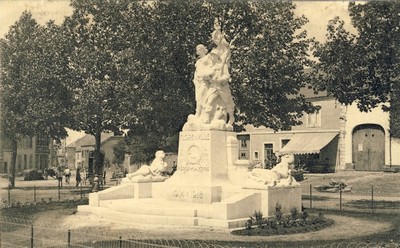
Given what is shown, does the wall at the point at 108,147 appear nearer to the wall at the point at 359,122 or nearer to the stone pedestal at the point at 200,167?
the wall at the point at 359,122

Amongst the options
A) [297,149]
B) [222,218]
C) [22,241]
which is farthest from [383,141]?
[22,241]

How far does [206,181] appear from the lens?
17.2 metres

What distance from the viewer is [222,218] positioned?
14.3 m

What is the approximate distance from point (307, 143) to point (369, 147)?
582cm

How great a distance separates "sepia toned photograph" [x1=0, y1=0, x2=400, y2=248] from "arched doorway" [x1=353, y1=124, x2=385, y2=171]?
11 cm

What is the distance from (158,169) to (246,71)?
6.64 metres

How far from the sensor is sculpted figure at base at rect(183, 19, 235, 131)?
58.7 feet

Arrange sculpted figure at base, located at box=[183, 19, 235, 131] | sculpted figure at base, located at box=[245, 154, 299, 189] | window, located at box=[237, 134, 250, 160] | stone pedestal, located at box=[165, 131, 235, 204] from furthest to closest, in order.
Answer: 1. window, located at box=[237, 134, 250, 160]
2. sculpted figure at base, located at box=[183, 19, 235, 131]
3. stone pedestal, located at box=[165, 131, 235, 204]
4. sculpted figure at base, located at box=[245, 154, 299, 189]

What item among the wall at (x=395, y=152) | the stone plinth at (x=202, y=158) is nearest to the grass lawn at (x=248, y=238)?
the stone plinth at (x=202, y=158)

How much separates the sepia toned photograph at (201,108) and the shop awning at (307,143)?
10.9 feet

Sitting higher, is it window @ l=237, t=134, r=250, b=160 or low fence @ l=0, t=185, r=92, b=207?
window @ l=237, t=134, r=250, b=160

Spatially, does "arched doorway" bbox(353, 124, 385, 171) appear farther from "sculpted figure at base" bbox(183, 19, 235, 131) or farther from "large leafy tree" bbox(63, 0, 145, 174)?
"sculpted figure at base" bbox(183, 19, 235, 131)

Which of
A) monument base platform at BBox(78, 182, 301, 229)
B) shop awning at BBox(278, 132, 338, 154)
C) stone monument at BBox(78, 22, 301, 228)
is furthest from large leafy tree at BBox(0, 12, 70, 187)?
shop awning at BBox(278, 132, 338, 154)

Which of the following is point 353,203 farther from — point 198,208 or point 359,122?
point 359,122
